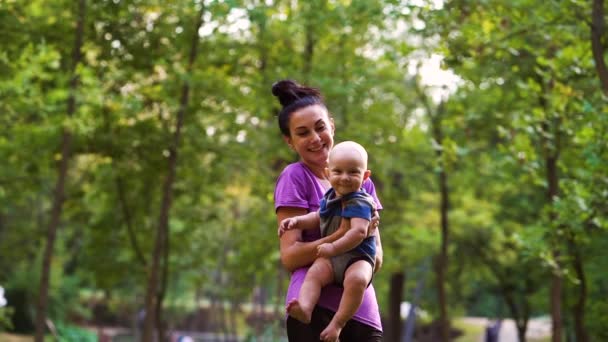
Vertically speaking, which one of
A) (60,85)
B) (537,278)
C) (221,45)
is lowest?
(537,278)

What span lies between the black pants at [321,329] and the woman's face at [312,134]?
0.70 metres

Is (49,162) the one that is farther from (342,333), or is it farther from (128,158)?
(342,333)

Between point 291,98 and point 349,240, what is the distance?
0.83 metres

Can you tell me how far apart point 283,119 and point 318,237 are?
580mm

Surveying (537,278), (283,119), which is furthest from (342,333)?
(537,278)

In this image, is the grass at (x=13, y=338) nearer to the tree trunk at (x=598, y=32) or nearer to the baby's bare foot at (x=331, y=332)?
the tree trunk at (x=598, y=32)

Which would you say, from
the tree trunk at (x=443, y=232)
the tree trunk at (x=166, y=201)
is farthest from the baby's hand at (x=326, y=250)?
the tree trunk at (x=443, y=232)

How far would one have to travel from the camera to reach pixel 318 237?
12.8 ft

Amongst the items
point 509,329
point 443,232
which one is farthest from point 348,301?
point 509,329

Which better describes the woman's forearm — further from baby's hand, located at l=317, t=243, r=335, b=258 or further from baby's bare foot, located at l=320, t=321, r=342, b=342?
A: baby's bare foot, located at l=320, t=321, r=342, b=342

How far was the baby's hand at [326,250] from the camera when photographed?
3.63 m

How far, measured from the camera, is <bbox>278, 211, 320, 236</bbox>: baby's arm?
380 cm

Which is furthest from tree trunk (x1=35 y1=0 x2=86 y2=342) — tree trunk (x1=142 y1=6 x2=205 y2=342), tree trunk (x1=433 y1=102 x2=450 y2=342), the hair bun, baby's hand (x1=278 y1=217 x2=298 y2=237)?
baby's hand (x1=278 y1=217 x2=298 y2=237)

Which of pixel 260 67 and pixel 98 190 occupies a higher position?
pixel 260 67
